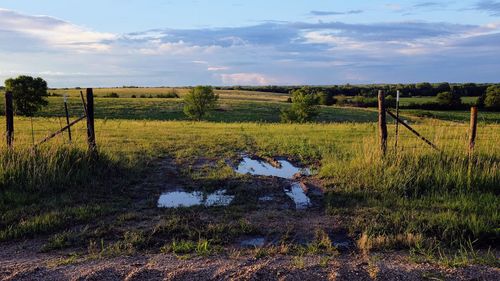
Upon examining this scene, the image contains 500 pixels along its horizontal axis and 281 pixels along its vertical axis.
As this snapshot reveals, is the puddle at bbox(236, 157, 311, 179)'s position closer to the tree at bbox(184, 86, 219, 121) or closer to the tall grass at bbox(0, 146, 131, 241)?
the tall grass at bbox(0, 146, 131, 241)

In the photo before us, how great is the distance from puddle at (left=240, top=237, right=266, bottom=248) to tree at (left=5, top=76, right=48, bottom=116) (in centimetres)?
4811

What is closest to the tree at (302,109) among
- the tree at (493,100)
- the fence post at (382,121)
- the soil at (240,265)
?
the tree at (493,100)

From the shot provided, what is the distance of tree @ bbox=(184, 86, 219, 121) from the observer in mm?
52781

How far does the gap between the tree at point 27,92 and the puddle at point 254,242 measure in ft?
158

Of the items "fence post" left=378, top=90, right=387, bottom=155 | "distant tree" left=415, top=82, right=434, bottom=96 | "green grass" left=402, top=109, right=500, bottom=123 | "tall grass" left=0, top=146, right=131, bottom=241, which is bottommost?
"green grass" left=402, top=109, right=500, bottom=123

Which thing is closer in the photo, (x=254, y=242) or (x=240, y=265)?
(x=240, y=265)

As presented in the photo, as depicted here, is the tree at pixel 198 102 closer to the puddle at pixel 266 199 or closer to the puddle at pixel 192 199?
the puddle at pixel 192 199

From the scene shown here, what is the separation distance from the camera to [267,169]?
1245 cm

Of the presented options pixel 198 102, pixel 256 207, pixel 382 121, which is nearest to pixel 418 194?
pixel 382 121

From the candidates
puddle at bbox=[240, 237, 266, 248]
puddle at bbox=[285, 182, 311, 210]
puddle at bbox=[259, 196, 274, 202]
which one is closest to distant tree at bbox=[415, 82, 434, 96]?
puddle at bbox=[285, 182, 311, 210]

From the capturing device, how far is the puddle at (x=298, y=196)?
8.46 m

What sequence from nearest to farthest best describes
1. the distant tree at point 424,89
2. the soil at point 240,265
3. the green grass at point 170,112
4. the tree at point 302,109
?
the soil at point 240,265 < the tree at point 302,109 < the green grass at point 170,112 < the distant tree at point 424,89

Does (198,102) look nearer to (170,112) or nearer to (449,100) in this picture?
(170,112)

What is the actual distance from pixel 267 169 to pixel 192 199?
3970 mm
